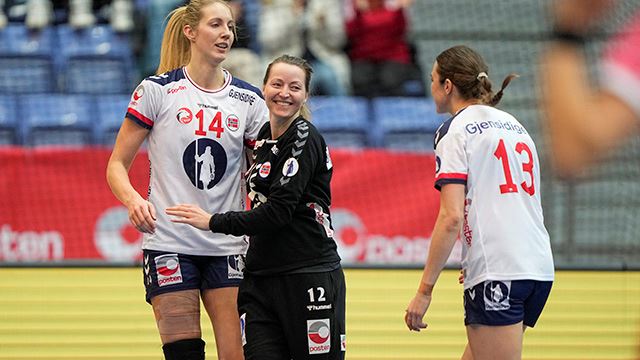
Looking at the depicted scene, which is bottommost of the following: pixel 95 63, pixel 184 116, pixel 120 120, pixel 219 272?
pixel 219 272

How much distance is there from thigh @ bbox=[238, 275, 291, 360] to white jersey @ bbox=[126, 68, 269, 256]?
0.38 m

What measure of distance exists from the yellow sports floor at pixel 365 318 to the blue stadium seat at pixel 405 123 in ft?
6.50

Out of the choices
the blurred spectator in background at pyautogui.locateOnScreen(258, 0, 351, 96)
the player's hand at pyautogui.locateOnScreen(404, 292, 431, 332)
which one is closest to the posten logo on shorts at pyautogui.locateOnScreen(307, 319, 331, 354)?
the player's hand at pyautogui.locateOnScreen(404, 292, 431, 332)

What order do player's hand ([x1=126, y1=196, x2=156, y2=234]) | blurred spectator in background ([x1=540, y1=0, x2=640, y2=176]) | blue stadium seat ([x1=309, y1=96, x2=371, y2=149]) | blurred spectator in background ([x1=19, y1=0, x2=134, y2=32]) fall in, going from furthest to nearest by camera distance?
blurred spectator in background ([x1=19, y1=0, x2=134, y2=32]) → blue stadium seat ([x1=309, y1=96, x2=371, y2=149]) → player's hand ([x1=126, y1=196, x2=156, y2=234]) → blurred spectator in background ([x1=540, y1=0, x2=640, y2=176])

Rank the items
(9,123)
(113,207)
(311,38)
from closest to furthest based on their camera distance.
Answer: (113,207)
(9,123)
(311,38)

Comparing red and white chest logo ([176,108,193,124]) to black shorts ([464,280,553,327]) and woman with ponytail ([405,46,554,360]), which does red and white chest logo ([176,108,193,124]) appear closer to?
woman with ponytail ([405,46,554,360])

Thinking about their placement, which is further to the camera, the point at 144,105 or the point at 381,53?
the point at 381,53

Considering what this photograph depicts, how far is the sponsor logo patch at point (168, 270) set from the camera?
476 centimetres

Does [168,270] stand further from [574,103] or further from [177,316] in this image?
[574,103]

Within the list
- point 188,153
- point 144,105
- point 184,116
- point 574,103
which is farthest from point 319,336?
point 574,103

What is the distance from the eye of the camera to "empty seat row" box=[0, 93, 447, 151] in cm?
1018

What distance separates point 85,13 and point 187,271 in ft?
23.8

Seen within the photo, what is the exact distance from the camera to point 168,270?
4762 mm

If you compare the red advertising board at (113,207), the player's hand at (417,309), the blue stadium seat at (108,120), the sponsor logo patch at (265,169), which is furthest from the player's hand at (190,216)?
the blue stadium seat at (108,120)
